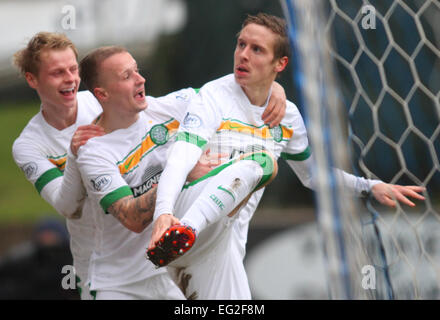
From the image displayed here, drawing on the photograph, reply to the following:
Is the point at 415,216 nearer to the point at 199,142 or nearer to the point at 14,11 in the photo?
the point at 199,142

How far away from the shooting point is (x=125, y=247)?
261cm

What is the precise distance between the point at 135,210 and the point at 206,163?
278 millimetres

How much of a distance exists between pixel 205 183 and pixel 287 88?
33.7 inches

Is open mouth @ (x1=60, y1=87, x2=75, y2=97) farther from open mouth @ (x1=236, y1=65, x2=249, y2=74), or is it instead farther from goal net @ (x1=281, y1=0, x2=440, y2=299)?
goal net @ (x1=281, y1=0, x2=440, y2=299)

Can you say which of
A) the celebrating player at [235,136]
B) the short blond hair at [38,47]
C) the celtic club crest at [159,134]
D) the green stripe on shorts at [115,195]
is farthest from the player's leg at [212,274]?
the short blond hair at [38,47]

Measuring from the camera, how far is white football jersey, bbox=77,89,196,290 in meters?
2.38

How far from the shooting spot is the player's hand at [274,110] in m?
2.46

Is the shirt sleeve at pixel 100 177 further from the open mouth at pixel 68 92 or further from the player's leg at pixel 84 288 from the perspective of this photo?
the player's leg at pixel 84 288

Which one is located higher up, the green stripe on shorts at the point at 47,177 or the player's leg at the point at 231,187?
the green stripe on shorts at the point at 47,177

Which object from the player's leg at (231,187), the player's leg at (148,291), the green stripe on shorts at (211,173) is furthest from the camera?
the player's leg at (148,291)

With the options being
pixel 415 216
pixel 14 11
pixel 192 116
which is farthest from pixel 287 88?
pixel 14 11

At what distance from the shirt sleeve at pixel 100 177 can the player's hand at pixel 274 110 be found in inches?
20.9

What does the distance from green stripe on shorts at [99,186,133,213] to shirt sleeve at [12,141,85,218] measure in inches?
5.6

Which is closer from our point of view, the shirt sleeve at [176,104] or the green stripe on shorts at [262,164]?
the green stripe on shorts at [262,164]
